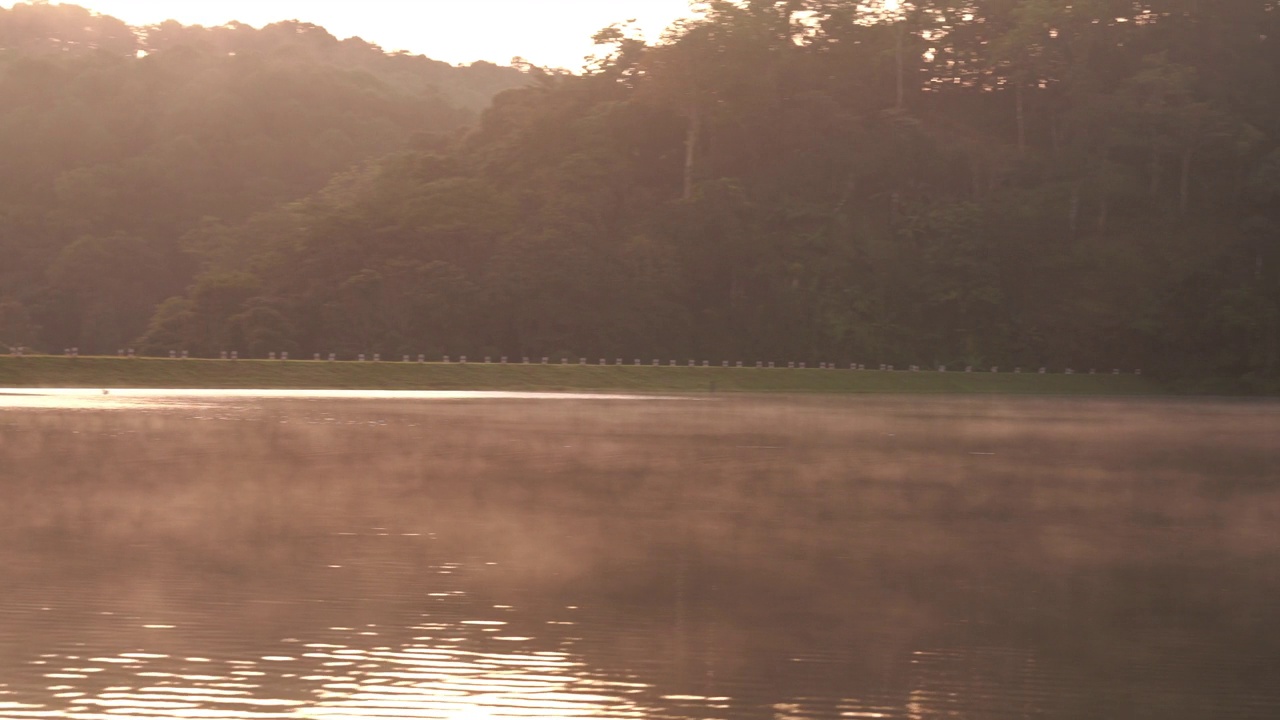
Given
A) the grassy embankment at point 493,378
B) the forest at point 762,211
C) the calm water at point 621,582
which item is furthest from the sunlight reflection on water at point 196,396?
the forest at point 762,211

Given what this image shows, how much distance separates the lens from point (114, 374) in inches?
1911

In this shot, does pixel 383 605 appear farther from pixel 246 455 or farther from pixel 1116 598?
pixel 246 455

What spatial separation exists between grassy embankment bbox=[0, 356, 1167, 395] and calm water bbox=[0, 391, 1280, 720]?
80.0 feet

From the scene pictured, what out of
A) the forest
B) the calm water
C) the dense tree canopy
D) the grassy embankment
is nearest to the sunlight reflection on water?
the grassy embankment

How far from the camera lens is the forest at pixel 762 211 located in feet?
230

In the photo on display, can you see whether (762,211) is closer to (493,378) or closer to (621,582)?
(493,378)

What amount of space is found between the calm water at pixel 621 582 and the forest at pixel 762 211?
45614 millimetres

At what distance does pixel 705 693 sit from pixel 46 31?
514 ft

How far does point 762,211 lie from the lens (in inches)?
3159

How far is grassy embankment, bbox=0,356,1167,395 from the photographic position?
158ft

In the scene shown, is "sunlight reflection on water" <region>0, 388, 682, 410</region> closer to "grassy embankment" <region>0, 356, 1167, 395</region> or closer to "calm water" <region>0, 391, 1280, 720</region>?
"grassy embankment" <region>0, 356, 1167, 395</region>

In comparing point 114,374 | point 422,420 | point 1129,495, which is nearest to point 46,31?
point 114,374

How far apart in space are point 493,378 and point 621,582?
136 feet

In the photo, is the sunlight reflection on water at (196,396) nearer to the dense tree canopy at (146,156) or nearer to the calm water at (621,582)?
the calm water at (621,582)
